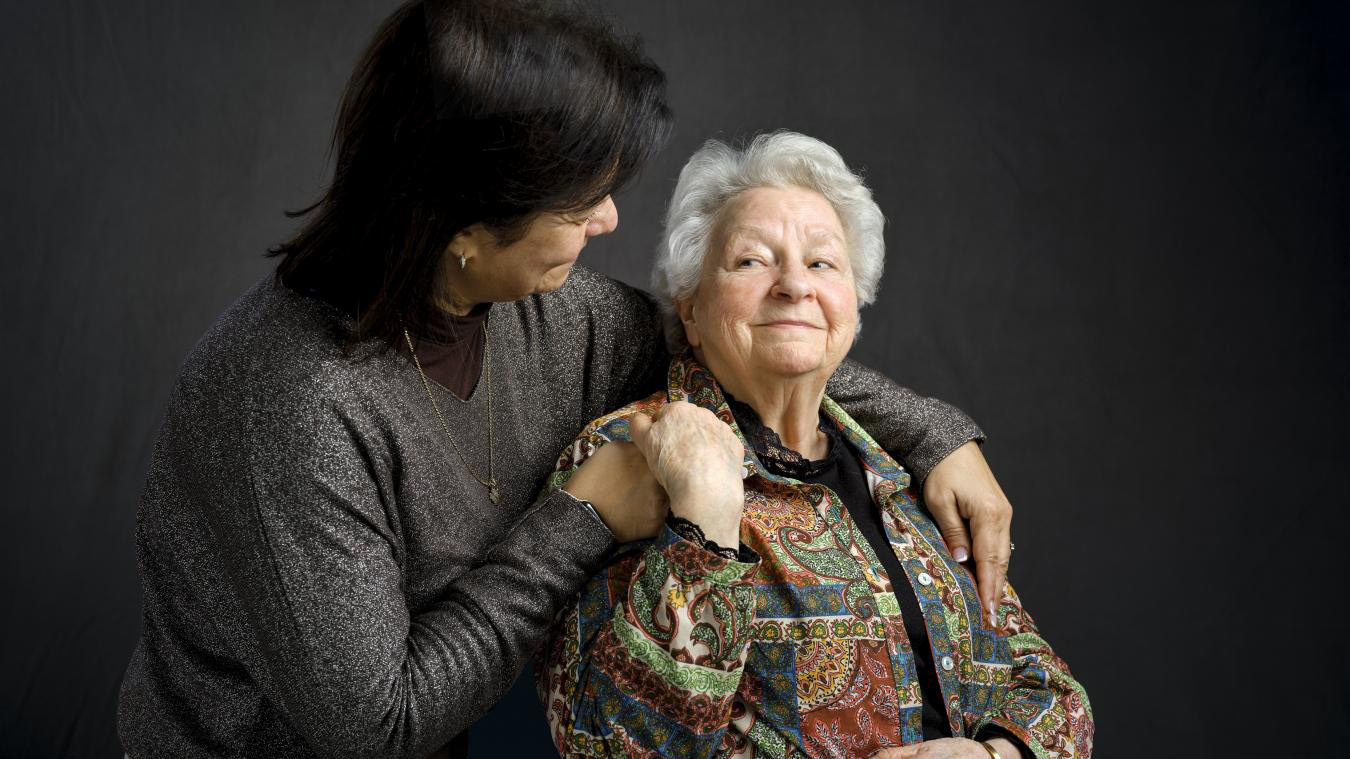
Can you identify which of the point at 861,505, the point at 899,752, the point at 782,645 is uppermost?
the point at 861,505

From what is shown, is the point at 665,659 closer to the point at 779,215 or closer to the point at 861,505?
the point at 861,505

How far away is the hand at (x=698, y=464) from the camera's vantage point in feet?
5.01

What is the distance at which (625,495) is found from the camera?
5.42ft

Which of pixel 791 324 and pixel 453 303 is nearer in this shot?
pixel 453 303

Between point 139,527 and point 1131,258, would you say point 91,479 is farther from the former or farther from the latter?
point 1131,258

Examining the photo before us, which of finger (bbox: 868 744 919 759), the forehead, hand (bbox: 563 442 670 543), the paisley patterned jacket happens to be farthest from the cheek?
finger (bbox: 868 744 919 759)

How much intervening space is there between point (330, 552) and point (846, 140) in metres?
1.91

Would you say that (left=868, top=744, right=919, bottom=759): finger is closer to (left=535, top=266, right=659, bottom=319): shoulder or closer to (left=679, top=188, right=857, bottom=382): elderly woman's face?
(left=679, top=188, right=857, bottom=382): elderly woman's face

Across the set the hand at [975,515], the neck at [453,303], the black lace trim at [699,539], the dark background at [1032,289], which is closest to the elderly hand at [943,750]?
the hand at [975,515]

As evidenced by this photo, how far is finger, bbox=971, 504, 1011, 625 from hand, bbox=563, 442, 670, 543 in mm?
598

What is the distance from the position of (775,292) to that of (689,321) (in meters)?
0.18

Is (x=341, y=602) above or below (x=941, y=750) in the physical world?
above

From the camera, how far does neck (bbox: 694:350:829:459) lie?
1914 millimetres

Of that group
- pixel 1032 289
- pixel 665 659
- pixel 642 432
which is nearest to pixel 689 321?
pixel 642 432
